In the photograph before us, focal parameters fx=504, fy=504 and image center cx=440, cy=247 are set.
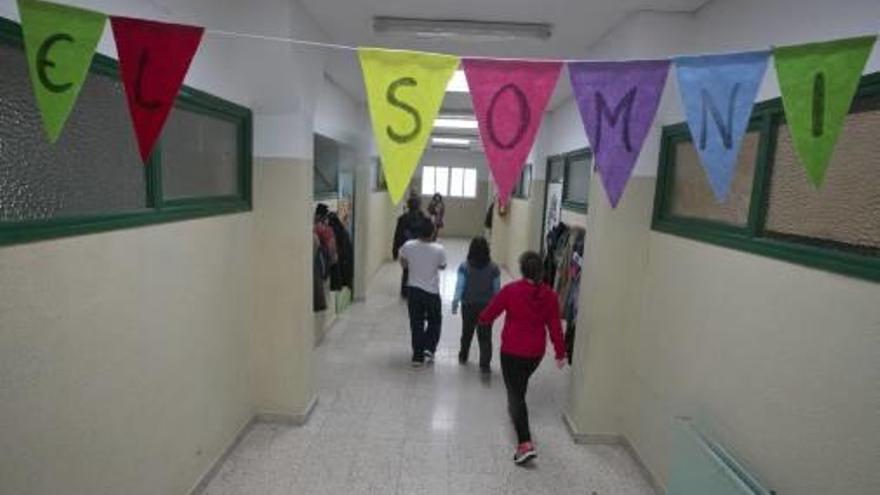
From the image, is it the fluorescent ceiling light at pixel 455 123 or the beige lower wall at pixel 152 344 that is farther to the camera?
the fluorescent ceiling light at pixel 455 123

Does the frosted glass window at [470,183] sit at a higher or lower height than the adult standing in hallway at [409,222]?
higher

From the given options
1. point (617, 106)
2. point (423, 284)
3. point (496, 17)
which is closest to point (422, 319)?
point (423, 284)

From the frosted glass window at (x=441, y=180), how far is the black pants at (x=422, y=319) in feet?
31.0

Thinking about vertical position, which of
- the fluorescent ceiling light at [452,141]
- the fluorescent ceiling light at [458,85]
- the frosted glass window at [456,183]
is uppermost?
the fluorescent ceiling light at [458,85]

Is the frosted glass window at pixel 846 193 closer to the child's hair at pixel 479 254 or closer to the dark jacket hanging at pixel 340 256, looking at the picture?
the child's hair at pixel 479 254

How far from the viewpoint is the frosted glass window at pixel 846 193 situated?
160 cm

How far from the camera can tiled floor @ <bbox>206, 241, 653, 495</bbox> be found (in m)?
2.80

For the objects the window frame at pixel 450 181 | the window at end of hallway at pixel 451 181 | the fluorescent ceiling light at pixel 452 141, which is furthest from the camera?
the window at end of hallway at pixel 451 181

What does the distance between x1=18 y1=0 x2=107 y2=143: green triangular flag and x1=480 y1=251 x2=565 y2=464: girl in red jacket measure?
227 centimetres

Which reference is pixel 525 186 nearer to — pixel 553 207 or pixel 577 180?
pixel 553 207

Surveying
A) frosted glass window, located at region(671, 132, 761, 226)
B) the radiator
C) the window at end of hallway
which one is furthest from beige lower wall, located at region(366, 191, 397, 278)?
the radiator

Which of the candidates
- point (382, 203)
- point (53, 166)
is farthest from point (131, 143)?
point (382, 203)

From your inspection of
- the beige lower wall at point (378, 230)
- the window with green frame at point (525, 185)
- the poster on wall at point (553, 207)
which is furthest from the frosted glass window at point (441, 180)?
the poster on wall at point (553, 207)

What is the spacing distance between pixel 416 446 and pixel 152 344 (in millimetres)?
1725
